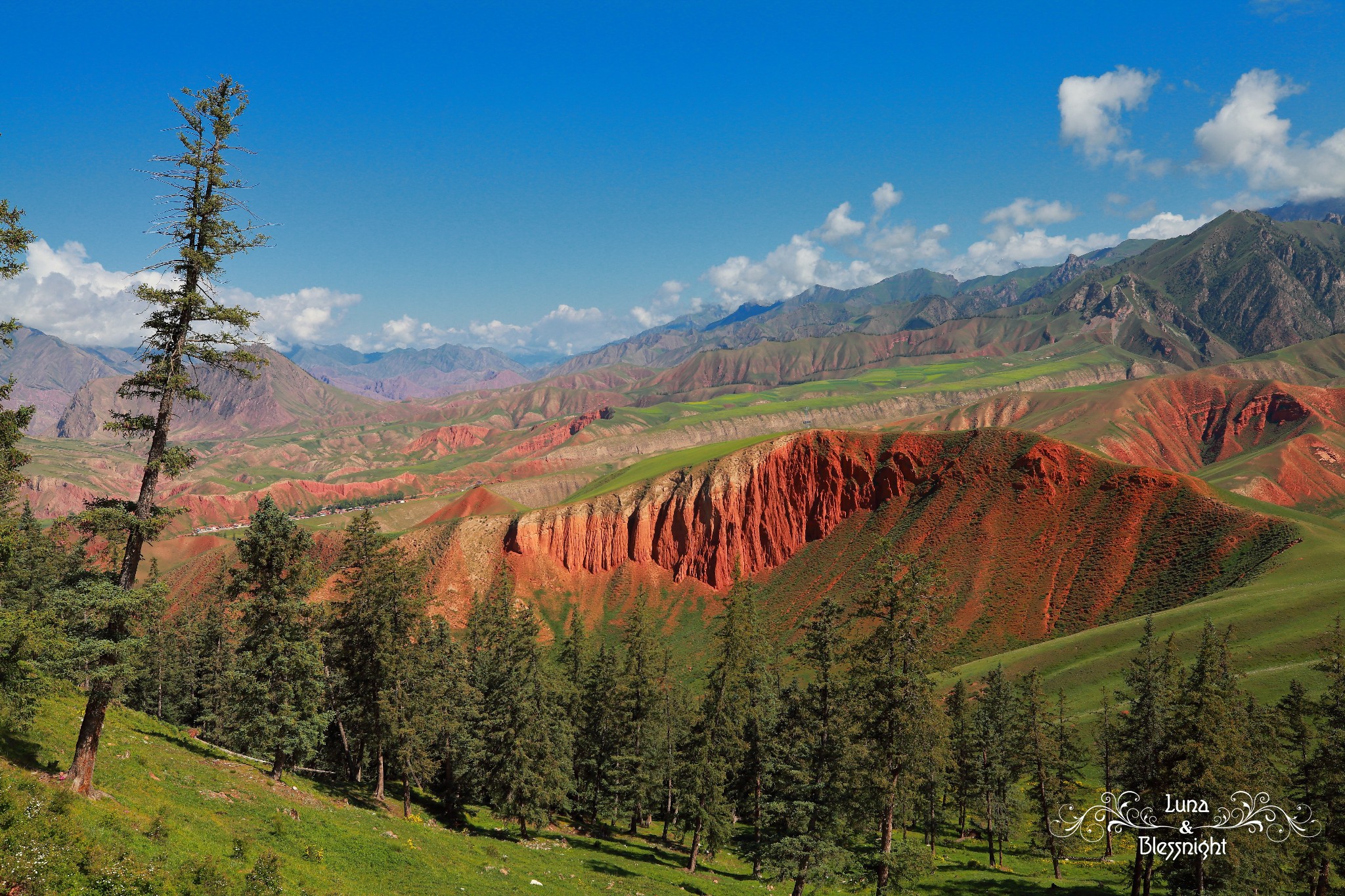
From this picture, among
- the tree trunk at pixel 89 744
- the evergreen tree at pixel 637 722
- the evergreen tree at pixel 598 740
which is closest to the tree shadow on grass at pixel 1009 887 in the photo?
the evergreen tree at pixel 637 722

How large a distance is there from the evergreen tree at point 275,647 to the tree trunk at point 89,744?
1339cm

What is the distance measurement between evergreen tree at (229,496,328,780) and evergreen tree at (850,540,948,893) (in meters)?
26.0

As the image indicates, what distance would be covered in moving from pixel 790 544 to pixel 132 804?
115539 mm

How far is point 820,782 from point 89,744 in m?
27.9

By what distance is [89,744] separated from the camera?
1889cm

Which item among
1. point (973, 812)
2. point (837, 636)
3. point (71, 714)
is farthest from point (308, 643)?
point (973, 812)

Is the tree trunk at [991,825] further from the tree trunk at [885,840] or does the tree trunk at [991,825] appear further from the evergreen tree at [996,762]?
the tree trunk at [885,840]

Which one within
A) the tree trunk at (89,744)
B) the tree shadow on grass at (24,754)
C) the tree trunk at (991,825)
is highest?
the tree trunk at (89,744)

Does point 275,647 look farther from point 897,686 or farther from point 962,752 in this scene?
point 962,752

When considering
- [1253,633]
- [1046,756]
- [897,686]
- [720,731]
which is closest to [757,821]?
[720,731]

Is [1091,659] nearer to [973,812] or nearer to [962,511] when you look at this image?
[973,812]

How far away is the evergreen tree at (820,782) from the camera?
98.8ft

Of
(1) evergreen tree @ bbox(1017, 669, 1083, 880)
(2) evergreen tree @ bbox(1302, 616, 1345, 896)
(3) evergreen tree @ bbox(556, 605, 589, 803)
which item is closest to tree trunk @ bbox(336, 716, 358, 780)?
(3) evergreen tree @ bbox(556, 605, 589, 803)

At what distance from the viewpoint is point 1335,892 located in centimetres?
3180
